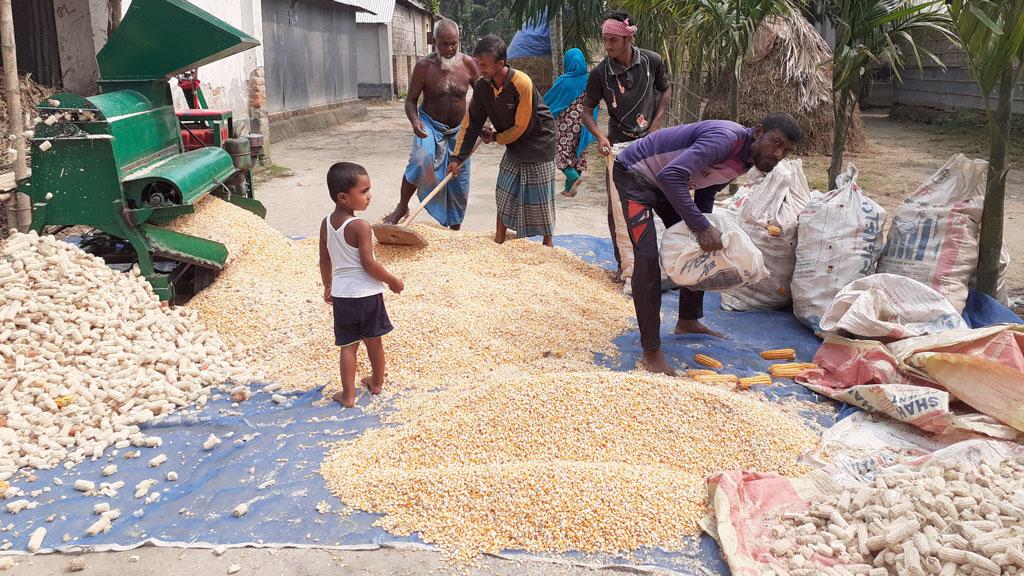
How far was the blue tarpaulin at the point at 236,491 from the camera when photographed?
239 cm

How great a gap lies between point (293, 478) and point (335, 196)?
1.19m

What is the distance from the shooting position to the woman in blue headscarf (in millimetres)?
6527

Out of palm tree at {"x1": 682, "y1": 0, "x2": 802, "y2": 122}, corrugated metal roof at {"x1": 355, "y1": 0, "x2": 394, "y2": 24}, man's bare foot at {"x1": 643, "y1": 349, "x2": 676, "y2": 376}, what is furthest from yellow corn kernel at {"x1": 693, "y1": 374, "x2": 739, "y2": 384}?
corrugated metal roof at {"x1": 355, "y1": 0, "x2": 394, "y2": 24}

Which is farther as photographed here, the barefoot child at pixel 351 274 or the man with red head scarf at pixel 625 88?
the man with red head scarf at pixel 625 88

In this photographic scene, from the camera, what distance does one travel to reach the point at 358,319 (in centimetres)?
332

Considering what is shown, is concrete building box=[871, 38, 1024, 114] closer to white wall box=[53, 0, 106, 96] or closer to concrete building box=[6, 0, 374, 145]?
concrete building box=[6, 0, 374, 145]

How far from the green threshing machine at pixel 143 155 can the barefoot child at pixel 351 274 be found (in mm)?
1373

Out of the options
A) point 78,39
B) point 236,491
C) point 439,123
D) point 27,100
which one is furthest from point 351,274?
point 78,39

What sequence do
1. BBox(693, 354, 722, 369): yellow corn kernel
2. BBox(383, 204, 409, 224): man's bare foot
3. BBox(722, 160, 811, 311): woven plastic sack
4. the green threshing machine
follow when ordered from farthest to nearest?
BBox(383, 204, 409, 224): man's bare foot, BBox(722, 160, 811, 311): woven plastic sack, the green threshing machine, BBox(693, 354, 722, 369): yellow corn kernel

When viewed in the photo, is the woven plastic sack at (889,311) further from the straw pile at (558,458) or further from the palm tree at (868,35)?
the palm tree at (868,35)

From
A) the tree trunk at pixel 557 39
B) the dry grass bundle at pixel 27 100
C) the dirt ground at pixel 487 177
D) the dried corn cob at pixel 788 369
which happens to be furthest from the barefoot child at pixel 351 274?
the tree trunk at pixel 557 39

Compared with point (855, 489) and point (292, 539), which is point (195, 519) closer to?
point (292, 539)

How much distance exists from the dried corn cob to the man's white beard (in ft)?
11.4

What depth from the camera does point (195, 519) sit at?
252 centimetres
